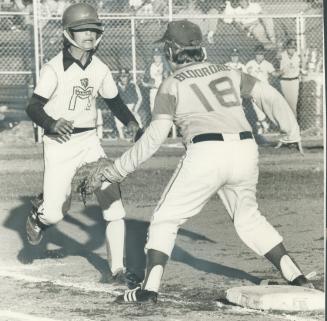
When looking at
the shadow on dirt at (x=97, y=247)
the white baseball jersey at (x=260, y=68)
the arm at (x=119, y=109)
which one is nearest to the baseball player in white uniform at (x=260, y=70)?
the white baseball jersey at (x=260, y=68)

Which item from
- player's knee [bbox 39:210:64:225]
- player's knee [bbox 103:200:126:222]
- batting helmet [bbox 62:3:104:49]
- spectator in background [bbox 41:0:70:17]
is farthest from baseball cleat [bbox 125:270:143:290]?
spectator in background [bbox 41:0:70:17]

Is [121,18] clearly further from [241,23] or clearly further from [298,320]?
[298,320]

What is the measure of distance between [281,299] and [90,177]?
171 centimetres

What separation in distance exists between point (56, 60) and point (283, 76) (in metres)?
13.3

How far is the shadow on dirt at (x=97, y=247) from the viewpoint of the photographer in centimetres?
820

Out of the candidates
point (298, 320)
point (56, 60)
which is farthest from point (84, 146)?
point (298, 320)

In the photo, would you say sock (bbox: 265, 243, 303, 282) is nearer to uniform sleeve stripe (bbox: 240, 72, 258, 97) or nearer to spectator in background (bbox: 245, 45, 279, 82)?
uniform sleeve stripe (bbox: 240, 72, 258, 97)

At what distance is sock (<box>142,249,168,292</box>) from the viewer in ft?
21.8

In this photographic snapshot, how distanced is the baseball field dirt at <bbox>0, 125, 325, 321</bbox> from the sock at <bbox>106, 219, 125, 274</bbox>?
17cm

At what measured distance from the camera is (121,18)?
21.2m

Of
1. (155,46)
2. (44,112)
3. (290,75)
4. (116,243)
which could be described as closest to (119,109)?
(44,112)

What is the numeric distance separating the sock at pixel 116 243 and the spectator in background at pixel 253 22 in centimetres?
1473

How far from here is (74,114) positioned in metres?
8.05

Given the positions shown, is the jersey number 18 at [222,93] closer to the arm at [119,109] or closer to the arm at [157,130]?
the arm at [157,130]
